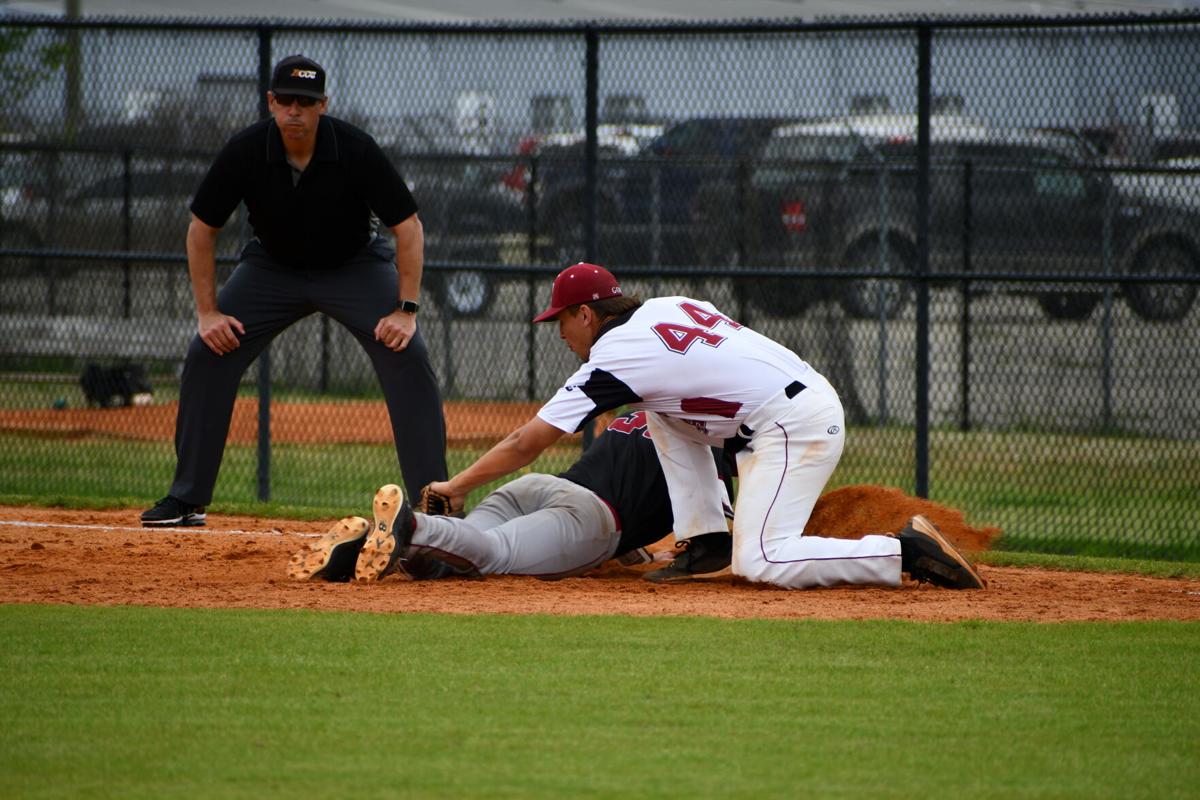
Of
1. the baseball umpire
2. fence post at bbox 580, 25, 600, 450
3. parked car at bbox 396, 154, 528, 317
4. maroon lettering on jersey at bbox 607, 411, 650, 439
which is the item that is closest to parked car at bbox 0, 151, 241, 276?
parked car at bbox 396, 154, 528, 317

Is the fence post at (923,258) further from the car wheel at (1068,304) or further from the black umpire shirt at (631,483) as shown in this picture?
the black umpire shirt at (631,483)

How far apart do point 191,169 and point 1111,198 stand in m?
6.34

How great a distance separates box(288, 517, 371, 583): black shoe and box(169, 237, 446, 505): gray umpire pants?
3.48ft

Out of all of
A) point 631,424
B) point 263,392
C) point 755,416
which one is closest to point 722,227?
Result: point 263,392

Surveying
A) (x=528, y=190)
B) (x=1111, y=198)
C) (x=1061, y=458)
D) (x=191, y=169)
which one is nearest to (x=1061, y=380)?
(x=1061, y=458)

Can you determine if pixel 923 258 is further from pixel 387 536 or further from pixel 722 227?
pixel 387 536

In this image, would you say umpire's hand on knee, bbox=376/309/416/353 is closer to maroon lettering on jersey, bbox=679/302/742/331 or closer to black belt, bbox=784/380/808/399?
maroon lettering on jersey, bbox=679/302/742/331

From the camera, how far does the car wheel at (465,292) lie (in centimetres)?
1032

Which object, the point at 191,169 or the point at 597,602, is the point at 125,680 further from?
the point at 191,169

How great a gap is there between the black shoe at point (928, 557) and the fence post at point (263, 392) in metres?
4.65

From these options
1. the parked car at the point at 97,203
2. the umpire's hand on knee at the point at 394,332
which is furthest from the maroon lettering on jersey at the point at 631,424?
the parked car at the point at 97,203

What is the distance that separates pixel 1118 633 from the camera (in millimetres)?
5906

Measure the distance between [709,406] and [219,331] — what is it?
2.58 m

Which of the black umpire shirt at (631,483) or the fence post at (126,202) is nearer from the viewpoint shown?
the black umpire shirt at (631,483)
